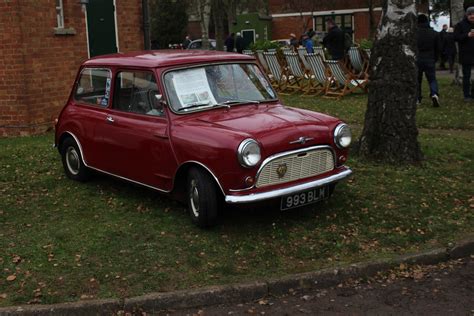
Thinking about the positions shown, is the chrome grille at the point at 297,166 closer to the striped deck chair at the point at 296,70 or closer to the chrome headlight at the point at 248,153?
the chrome headlight at the point at 248,153

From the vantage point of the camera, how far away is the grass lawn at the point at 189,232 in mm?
4867

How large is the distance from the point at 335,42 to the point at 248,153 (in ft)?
38.9

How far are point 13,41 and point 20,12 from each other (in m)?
0.57

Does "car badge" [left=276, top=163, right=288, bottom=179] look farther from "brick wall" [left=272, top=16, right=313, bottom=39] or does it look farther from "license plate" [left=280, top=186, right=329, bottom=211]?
"brick wall" [left=272, top=16, right=313, bottom=39]

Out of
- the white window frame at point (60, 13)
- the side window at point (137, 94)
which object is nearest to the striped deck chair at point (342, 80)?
the white window frame at point (60, 13)

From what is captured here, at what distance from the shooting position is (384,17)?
24.8ft

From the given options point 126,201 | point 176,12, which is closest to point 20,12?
point 126,201

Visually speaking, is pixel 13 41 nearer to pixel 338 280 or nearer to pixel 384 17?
pixel 384 17

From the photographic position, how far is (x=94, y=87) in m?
7.17

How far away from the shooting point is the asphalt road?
4328mm

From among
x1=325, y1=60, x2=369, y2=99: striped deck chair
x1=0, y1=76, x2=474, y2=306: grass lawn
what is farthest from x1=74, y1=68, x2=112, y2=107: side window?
x1=325, y1=60, x2=369, y2=99: striped deck chair

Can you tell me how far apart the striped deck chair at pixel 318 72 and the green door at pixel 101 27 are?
200 inches

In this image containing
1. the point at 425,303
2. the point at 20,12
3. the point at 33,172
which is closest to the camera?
the point at 425,303

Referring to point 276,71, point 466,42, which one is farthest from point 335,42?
point 466,42
